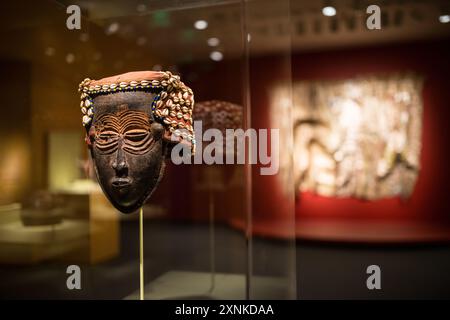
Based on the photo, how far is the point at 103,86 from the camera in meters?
1.96

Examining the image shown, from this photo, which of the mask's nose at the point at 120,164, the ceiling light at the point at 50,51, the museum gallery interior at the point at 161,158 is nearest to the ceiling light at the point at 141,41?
the museum gallery interior at the point at 161,158

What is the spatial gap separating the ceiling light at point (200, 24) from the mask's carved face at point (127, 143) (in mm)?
1018

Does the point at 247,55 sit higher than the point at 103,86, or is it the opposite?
the point at 247,55

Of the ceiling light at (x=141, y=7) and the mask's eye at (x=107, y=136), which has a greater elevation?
the ceiling light at (x=141, y=7)

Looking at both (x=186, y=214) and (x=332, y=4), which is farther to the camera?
(x=332, y=4)

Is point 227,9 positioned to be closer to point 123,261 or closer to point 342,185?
point 123,261

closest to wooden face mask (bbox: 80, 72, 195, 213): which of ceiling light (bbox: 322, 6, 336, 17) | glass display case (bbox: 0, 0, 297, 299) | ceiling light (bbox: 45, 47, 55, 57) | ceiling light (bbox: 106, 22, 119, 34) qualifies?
glass display case (bbox: 0, 0, 297, 299)

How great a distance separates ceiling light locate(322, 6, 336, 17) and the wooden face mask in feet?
9.76

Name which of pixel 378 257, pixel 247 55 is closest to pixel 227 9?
pixel 247 55

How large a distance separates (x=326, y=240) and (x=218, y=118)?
2779 mm

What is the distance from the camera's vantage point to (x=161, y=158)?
1.97 m

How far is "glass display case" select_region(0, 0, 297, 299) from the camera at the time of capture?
2.56m

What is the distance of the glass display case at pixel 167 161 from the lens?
256cm

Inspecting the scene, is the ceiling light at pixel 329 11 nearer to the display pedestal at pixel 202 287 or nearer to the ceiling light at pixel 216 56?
the ceiling light at pixel 216 56
